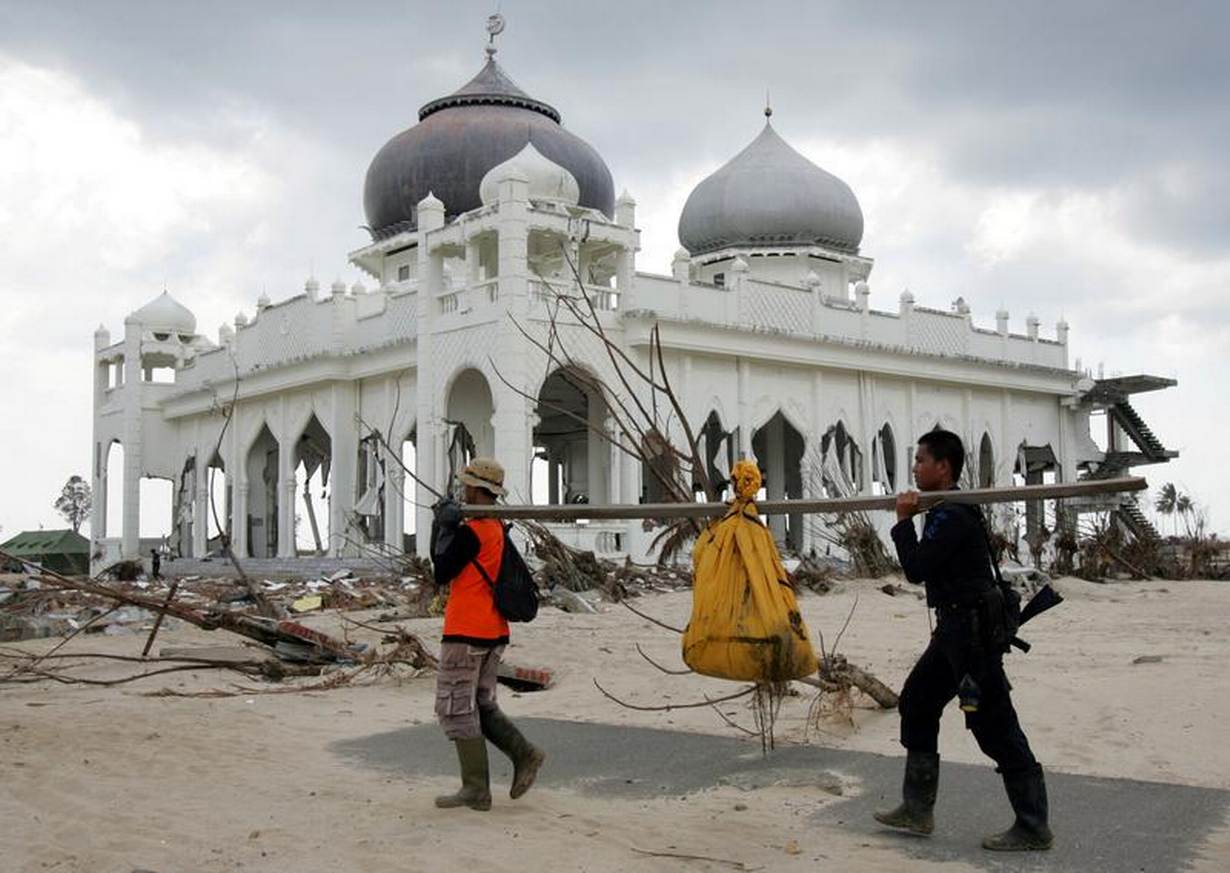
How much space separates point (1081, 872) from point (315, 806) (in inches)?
134

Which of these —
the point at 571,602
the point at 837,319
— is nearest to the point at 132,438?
the point at 837,319

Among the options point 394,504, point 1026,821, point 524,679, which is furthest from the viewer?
point 394,504

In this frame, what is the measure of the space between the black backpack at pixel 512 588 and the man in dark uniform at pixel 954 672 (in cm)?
174

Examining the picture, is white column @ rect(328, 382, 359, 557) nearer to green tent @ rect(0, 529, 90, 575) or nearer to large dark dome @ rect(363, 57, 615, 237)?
large dark dome @ rect(363, 57, 615, 237)

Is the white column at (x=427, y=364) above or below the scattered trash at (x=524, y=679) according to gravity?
above

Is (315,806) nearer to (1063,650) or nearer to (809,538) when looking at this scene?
(1063,650)

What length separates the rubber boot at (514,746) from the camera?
20.5 ft

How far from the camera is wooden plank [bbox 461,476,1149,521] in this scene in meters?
5.33

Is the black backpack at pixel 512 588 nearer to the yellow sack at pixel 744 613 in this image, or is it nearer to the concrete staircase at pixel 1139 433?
the yellow sack at pixel 744 613

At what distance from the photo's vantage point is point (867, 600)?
57.3ft

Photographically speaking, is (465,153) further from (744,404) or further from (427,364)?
(744,404)

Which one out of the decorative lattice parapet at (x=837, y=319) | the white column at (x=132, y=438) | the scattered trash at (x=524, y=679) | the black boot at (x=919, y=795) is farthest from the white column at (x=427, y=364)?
the black boot at (x=919, y=795)

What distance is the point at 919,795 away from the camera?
5.50m

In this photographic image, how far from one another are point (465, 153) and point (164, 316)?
1199 centimetres
